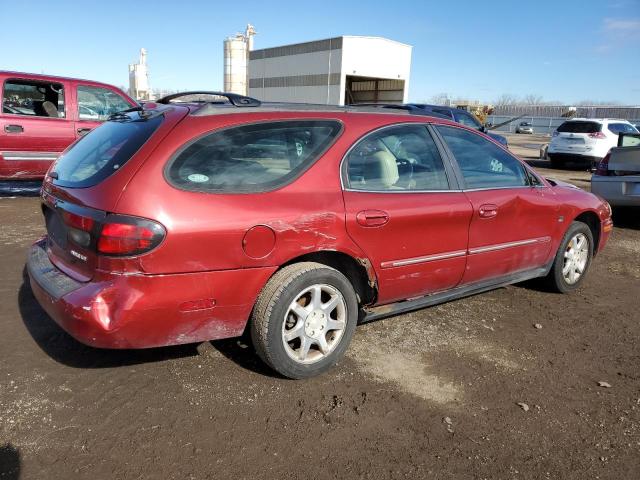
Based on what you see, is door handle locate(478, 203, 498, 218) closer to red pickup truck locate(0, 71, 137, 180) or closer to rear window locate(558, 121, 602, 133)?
red pickup truck locate(0, 71, 137, 180)

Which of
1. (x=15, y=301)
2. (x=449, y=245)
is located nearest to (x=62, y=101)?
(x=15, y=301)

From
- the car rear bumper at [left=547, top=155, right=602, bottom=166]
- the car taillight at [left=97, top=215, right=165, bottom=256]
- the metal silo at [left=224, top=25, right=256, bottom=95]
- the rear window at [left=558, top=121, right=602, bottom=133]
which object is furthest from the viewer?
the metal silo at [left=224, top=25, right=256, bottom=95]

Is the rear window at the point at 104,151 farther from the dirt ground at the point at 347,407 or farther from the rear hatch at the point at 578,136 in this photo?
the rear hatch at the point at 578,136

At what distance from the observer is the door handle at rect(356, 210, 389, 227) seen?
3.18 meters

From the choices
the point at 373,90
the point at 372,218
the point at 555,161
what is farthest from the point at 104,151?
the point at 373,90

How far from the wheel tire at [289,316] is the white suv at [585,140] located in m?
15.7

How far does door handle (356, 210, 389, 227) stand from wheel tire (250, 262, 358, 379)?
35 centimetres

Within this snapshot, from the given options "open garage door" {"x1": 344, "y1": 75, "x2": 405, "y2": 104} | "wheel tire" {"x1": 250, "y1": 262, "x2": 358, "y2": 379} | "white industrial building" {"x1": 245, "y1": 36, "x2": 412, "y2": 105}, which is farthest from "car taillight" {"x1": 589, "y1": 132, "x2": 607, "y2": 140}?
"open garage door" {"x1": 344, "y1": 75, "x2": 405, "y2": 104}

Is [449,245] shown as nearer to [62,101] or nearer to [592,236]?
[592,236]

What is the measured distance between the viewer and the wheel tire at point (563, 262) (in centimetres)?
469

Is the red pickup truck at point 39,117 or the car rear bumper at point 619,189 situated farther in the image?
the car rear bumper at point 619,189

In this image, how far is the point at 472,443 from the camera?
261 centimetres

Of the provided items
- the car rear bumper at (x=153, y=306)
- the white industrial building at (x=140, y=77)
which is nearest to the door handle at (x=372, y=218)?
the car rear bumper at (x=153, y=306)

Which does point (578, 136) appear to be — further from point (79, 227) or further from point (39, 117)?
point (79, 227)
